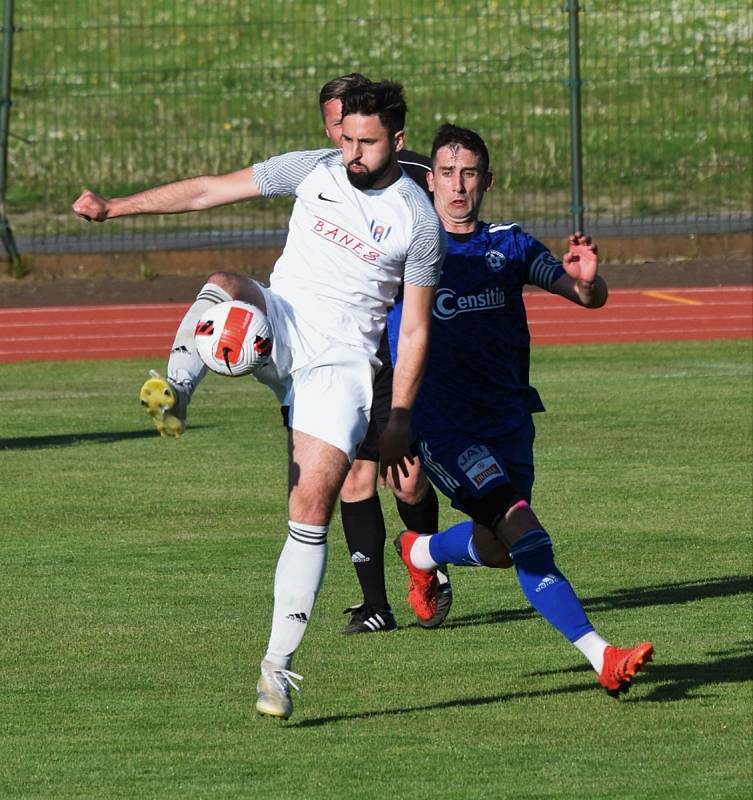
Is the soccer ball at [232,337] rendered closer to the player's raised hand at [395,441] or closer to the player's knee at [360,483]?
the player's raised hand at [395,441]

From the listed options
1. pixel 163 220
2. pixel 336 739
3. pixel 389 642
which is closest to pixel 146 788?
pixel 336 739

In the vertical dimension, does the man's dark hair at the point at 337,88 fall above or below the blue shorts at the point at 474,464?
above

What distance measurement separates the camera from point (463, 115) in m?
23.5

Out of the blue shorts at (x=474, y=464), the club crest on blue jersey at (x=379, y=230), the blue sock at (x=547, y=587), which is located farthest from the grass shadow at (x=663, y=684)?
the club crest on blue jersey at (x=379, y=230)

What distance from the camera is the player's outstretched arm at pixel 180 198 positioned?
6.50 meters

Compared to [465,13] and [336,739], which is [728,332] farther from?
[336,739]

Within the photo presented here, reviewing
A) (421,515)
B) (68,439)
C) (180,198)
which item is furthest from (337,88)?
(68,439)

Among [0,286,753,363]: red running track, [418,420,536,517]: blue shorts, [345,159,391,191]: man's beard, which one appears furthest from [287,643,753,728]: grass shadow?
[0,286,753,363]: red running track

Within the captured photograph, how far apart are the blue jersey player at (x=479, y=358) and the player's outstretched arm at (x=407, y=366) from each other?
547 millimetres

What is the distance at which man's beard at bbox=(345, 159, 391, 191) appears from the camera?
20.1 feet

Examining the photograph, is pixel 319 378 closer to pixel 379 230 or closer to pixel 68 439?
pixel 379 230

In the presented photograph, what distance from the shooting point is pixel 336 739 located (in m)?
5.90

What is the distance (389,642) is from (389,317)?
1.33 metres

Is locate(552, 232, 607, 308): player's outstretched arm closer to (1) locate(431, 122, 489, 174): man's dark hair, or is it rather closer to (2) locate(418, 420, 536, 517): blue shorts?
(1) locate(431, 122, 489, 174): man's dark hair
